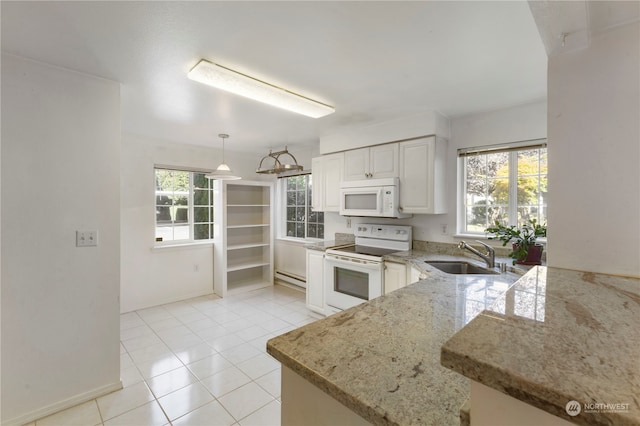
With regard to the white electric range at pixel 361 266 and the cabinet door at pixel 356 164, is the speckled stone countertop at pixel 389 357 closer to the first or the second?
the white electric range at pixel 361 266

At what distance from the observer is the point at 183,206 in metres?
4.37

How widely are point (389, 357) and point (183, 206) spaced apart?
13.9ft

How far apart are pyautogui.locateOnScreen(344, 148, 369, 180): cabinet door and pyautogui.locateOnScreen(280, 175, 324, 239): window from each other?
1237 millimetres

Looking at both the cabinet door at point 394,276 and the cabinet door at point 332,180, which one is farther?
the cabinet door at point 332,180

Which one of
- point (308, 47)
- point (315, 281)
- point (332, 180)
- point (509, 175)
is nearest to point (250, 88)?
point (308, 47)

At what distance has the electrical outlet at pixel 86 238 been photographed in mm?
1950

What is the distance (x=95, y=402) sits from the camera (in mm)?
1977

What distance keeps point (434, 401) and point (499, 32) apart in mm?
1807

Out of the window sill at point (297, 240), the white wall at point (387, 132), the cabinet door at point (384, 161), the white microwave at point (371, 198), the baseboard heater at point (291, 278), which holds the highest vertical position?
the white wall at point (387, 132)

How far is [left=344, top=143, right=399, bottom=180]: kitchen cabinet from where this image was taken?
A: 307cm

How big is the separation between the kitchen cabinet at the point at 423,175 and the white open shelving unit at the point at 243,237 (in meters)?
2.59

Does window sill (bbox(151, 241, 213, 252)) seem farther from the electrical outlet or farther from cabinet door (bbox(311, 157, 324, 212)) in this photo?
the electrical outlet

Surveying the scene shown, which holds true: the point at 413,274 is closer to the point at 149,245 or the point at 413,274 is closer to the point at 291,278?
the point at 291,278

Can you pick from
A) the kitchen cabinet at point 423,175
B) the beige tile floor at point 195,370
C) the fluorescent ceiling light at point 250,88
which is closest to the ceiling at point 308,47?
the fluorescent ceiling light at point 250,88
